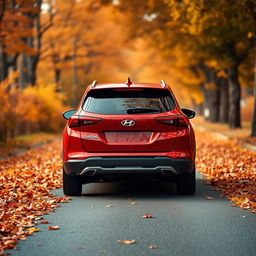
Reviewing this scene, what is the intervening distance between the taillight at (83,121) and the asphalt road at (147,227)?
3.84 ft

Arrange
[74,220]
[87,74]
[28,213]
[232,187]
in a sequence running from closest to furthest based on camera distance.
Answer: [74,220], [28,213], [232,187], [87,74]

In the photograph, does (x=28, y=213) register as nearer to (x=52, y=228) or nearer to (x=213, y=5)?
(x=52, y=228)

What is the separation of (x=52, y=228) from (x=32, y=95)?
72.8ft

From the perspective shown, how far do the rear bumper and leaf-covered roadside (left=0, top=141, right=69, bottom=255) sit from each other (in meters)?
0.72

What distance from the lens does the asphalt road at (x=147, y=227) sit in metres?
6.27

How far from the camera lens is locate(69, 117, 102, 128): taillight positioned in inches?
368

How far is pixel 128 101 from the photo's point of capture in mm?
9625

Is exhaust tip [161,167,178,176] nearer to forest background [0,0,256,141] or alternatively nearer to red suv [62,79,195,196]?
red suv [62,79,195,196]

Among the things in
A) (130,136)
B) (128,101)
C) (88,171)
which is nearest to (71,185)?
(88,171)

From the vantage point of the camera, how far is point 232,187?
10867 millimetres

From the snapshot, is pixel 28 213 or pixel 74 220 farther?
pixel 28 213

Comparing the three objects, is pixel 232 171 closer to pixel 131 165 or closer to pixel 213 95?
pixel 131 165

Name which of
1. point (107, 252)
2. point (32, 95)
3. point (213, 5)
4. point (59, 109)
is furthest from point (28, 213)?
point (59, 109)

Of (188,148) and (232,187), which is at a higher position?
(188,148)
